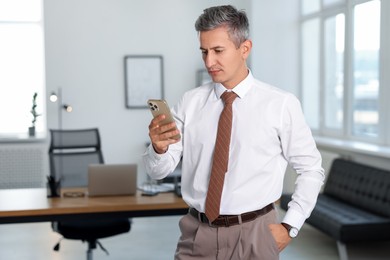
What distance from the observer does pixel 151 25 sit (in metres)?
7.52

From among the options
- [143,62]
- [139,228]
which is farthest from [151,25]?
[139,228]

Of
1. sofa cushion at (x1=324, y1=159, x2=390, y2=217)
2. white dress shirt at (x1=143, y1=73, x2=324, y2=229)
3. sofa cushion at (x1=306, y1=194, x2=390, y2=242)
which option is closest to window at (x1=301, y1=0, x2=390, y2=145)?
sofa cushion at (x1=324, y1=159, x2=390, y2=217)

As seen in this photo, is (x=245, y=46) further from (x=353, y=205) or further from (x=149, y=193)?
(x=353, y=205)

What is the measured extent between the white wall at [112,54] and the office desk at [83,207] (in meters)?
3.97

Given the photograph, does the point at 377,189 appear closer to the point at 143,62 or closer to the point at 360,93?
the point at 360,93

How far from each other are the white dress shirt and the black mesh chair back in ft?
9.45

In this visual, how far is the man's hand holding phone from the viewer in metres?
1.84

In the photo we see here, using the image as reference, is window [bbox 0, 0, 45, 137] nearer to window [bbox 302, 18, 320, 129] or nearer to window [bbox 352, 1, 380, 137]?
window [bbox 302, 18, 320, 129]

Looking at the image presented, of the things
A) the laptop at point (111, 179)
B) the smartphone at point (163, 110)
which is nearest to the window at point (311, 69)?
the laptop at point (111, 179)

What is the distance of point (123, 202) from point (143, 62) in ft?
14.1

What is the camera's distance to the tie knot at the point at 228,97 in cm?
204

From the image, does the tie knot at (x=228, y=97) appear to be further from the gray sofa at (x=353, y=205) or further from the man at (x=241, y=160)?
the gray sofa at (x=353, y=205)

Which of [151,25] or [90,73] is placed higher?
[151,25]

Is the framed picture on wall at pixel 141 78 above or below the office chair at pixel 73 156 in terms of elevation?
above
